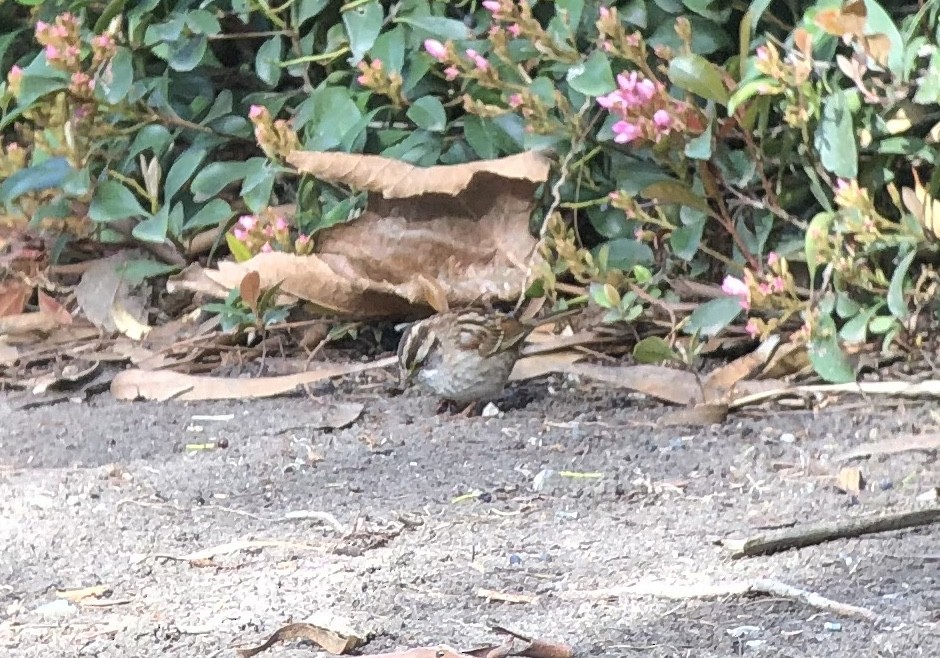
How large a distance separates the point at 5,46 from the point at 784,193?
2.39 meters

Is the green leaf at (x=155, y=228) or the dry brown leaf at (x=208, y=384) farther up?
the green leaf at (x=155, y=228)

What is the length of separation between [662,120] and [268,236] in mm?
1076

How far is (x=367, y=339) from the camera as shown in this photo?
122 inches

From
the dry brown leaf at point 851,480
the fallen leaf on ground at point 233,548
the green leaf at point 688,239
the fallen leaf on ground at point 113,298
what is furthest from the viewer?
the fallen leaf on ground at point 113,298

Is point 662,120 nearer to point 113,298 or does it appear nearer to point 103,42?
point 103,42

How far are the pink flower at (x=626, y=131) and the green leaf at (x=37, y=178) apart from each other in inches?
63.7

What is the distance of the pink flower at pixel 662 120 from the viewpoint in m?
2.45

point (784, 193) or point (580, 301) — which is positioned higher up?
point (784, 193)

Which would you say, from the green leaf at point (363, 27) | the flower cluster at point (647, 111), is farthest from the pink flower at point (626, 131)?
the green leaf at point (363, 27)

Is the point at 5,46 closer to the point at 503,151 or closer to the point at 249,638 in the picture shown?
the point at 503,151

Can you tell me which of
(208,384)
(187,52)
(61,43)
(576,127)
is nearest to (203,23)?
(187,52)

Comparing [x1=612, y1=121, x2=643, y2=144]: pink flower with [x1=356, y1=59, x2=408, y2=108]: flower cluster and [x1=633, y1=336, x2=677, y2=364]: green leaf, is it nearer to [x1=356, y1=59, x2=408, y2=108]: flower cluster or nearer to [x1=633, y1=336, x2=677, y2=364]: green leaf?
[x1=633, y1=336, x2=677, y2=364]: green leaf

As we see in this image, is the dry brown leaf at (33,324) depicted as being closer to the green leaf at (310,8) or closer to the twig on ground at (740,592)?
the green leaf at (310,8)

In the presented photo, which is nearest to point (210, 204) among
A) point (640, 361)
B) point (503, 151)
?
point (503, 151)
